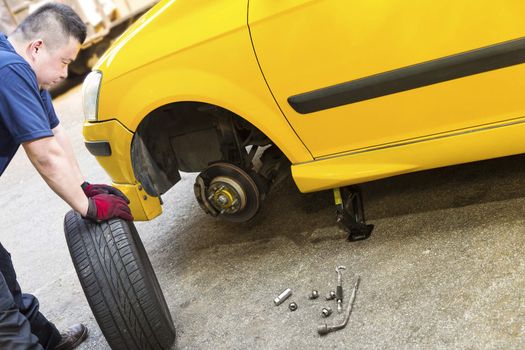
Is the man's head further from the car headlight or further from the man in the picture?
the car headlight

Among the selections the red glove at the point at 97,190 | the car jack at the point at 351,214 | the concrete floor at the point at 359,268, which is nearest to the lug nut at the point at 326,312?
the concrete floor at the point at 359,268

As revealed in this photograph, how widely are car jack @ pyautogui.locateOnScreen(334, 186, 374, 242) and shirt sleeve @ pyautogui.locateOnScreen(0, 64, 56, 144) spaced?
128cm

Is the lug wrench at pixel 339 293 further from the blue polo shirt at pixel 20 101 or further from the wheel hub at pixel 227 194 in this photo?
the blue polo shirt at pixel 20 101

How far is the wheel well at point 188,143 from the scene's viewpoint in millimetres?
2549

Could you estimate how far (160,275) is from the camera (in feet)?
9.09

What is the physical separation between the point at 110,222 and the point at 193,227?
3.45 feet

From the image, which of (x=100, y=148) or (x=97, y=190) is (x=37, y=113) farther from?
(x=100, y=148)

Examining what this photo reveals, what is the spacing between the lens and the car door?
1854 mm

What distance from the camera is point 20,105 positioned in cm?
173

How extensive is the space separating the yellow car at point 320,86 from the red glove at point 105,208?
450 millimetres

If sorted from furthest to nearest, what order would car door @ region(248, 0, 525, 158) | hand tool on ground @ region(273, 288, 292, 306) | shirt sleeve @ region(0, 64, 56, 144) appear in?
hand tool on ground @ region(273, 288, 292, 306) < car door @ region(248, 0, 525, 158) < shirt sleeve @ region(0, 64, 56, 144)

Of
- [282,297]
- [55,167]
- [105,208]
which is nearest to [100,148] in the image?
[105,208]

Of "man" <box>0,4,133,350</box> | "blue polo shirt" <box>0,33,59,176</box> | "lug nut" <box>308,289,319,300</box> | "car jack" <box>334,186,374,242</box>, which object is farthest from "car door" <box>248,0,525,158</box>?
"blue polo shirt" <box>0,33,59,176</box>

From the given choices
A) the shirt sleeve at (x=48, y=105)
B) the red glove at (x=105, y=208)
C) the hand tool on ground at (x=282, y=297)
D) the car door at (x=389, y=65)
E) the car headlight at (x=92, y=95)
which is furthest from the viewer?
the car headlight at (x=92, y=95)
